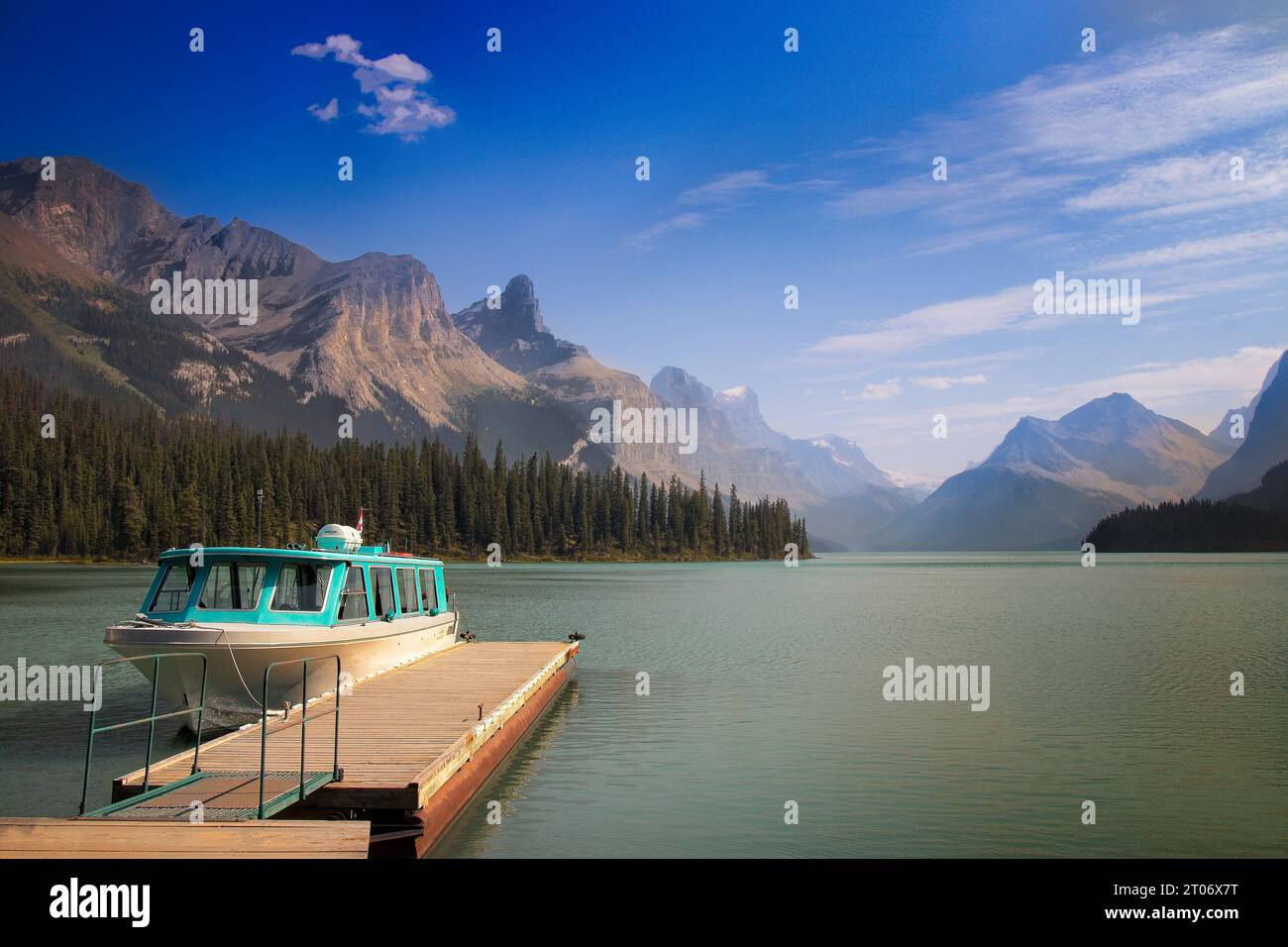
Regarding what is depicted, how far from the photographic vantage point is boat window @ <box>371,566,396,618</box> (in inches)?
1029

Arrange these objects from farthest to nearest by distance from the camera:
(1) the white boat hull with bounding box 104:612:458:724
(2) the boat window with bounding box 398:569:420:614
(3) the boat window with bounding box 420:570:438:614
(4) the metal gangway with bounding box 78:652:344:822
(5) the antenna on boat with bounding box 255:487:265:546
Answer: (5) the antenna on boat with bounding box 255:487:265:546
(3) the boat window with bounding box 420:570:438:614
(2) the boat window with bounding box 398:569:420:614
(1) the white boat hull with bounding box 104:612:458:724
(4) the metal gangway with bounding box 78:652:344:822

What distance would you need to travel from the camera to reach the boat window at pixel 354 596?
24.0 metres

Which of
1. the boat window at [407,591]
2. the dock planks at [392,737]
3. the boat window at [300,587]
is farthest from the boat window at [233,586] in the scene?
the boat window at [407,591]

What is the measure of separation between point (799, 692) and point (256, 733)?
16.1m

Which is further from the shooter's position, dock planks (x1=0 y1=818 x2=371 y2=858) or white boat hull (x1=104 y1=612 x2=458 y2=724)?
white boat hull (x1=104 y1=612 x2=458 y2=724)

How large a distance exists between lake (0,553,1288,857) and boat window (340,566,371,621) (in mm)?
4911

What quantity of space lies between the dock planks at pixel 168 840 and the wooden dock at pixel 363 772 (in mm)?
12

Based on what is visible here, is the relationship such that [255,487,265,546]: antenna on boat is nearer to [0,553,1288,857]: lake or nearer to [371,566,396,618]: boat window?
[371,566,396,618]: boat window

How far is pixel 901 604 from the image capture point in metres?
66.6

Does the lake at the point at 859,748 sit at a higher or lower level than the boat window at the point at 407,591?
lower

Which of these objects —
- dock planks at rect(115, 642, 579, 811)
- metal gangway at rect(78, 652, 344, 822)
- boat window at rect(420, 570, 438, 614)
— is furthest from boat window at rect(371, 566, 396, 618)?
metal gangway at rect(78, 652, 344, 822)

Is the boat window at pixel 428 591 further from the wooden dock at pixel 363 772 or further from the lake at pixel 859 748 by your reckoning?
the wooden dock at pixel 363 772
